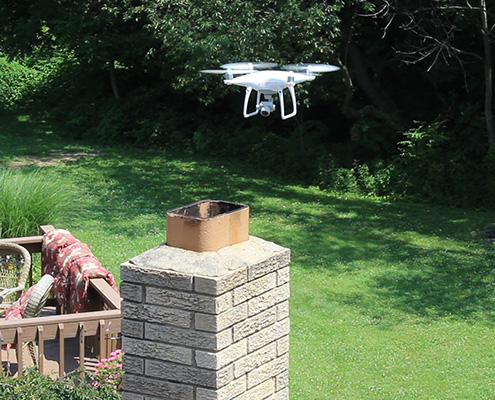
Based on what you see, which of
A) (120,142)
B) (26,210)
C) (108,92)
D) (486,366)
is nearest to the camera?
(486,366)

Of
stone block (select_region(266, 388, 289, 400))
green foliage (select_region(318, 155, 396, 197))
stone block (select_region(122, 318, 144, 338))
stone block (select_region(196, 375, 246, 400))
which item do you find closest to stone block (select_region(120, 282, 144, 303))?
stone block (select_region(122, 318, 144, 338))

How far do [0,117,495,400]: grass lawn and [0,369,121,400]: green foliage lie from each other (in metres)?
2.12

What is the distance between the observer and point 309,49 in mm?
13711

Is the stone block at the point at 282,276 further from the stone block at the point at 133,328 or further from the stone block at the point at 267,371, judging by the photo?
the stone block at the point at 133,328

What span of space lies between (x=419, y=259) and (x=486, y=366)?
11.3 feet

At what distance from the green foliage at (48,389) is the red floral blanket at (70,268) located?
3.98ft

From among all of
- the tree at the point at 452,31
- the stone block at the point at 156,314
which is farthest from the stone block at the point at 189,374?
the tree at the point at 452,31

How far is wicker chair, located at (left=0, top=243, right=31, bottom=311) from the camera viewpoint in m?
7.73

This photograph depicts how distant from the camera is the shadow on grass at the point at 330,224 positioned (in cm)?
991

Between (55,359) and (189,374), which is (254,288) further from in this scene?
(55,359)

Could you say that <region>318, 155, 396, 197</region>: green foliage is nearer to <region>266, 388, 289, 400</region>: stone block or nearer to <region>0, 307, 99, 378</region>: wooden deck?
<region>0, 307, 99, 378</region>: wooden deck

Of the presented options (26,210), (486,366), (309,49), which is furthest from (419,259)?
(26,210)

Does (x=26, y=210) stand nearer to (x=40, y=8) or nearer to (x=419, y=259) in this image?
(x=419, y=259)

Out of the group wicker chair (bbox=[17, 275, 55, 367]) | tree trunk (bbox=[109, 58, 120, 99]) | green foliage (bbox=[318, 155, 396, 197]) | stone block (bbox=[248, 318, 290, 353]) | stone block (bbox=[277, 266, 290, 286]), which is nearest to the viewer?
stone block (bbox=[248, 318, 290, 353])
